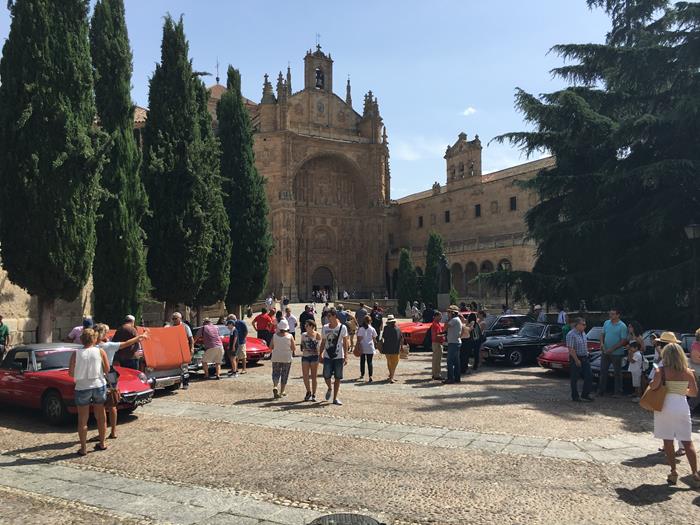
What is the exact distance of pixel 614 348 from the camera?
33.6 ft

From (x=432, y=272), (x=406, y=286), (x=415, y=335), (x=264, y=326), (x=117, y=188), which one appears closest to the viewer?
(x=117, y=188)

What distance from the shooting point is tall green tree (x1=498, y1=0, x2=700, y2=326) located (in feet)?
50.2

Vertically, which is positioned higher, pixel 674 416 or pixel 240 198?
pixel 240 198

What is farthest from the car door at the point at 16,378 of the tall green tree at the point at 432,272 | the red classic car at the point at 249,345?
the tall green tree at the point at 432,272

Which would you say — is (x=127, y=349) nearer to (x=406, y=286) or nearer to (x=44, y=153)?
(x=44, y=153)

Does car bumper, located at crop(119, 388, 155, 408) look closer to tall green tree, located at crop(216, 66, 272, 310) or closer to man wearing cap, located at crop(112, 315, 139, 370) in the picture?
man wearing cap, located at crop(112, 315, 139, 370)

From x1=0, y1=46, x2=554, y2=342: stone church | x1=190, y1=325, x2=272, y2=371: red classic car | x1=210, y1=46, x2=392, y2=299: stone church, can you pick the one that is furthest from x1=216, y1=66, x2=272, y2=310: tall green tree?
x1=210, y1=46, x2=392, y2=299: stone church

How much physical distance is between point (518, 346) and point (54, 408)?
11207 millimetres

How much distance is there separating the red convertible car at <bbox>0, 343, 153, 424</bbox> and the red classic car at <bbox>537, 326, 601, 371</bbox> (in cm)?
883

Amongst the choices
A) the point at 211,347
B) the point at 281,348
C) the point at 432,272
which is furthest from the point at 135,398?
the point at 432,272

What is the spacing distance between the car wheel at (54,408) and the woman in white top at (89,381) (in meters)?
1.58

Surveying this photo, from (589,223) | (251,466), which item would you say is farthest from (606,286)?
(251,466)

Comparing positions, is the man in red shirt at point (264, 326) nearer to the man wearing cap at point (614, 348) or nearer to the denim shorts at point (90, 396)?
the man wearing cap at point (614, 348)

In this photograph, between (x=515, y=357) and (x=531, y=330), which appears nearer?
(x=515, y=357)
